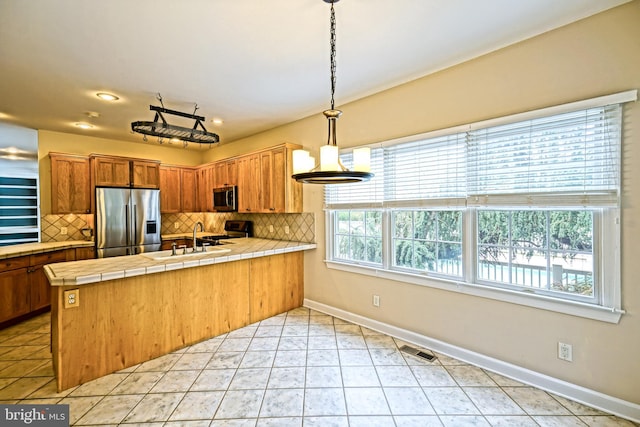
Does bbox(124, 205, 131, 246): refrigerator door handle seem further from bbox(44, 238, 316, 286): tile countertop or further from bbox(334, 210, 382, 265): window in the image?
bbox(334, 210, 382, 265): window

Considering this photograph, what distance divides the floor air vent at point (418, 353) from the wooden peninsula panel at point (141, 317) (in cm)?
187

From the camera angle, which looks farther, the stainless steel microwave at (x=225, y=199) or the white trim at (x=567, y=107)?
the stainless steel microwave at (x=225, y=199)

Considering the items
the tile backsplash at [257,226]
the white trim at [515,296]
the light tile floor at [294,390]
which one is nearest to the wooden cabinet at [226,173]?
the tile backsplash at [257,226]

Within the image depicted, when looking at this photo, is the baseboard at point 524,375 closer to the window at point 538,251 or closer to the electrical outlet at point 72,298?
the window at point 538,251

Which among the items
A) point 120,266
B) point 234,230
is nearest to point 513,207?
point 120,266

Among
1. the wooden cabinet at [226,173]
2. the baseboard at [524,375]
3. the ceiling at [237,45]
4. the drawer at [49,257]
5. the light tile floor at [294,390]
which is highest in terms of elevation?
the ceiling at [237,45]

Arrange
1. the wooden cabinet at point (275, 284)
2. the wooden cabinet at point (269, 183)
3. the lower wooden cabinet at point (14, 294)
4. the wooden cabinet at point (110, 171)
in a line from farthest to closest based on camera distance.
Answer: the wooden cabinet at point (110, 171) → the wooden cabinet at point (269, 183) → the wooden cabinet at point (275, 284) → the lower wooden cabinet at point (14, 294)

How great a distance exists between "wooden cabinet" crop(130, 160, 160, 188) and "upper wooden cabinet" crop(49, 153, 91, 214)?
2.14 ft

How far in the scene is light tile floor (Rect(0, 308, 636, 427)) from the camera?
76.4 inches

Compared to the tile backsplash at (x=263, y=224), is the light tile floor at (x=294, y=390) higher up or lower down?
lower down

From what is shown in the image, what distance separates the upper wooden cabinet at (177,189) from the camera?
5613 millimetres

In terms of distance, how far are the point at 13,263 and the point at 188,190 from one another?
2.81m

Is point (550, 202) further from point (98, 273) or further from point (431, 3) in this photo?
point (98, 273)

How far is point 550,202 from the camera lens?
2.14 meters
